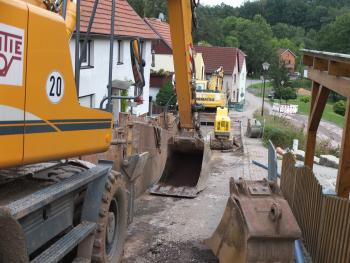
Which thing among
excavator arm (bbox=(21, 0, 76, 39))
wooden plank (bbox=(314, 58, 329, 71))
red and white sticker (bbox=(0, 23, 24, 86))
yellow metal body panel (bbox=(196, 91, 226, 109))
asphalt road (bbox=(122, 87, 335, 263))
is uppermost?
excavator arm (bbox=(21, 0, 76, 39))

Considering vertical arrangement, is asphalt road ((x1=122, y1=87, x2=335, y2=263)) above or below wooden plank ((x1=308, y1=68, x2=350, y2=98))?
below

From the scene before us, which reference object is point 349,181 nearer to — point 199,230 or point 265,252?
point 265,252

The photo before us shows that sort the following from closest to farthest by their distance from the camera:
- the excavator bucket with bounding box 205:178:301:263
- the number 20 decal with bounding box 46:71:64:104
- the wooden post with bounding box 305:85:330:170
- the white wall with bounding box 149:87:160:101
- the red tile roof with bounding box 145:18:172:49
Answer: the number 20 decal with bounding box 46:71:64:104 < the excavator bucket with bounding box 205:178:301:263 < the wooden post with bounding box 305:85:330:170 < the white wall with bounding box 149:87:160:101 < the red tile roof with bounding box 145:18:172:49

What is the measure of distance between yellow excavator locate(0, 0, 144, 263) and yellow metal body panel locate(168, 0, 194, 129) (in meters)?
4.92

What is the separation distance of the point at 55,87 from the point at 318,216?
4138 mm

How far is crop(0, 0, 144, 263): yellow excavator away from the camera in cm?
347

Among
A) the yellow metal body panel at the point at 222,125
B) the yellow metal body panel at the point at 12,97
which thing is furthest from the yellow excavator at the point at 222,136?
the yellow metal body panel at the point at 12,97

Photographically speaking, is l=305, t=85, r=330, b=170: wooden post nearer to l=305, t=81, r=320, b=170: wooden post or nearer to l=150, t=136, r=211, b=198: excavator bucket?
l=305, t=81, r=320, b=170: wooden post

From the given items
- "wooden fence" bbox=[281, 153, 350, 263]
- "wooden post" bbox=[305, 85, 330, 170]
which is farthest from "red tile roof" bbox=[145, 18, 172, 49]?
"wooden fence" bbox=[281, 153, 350, 263]

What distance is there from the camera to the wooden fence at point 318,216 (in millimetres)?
5621

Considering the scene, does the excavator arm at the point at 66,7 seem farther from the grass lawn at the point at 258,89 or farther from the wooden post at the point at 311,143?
the grass lawn at the point at 258,89

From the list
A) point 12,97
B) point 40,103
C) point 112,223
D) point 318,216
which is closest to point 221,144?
point 318,216

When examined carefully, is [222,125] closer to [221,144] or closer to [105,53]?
[221,144]

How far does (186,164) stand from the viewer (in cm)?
1266
